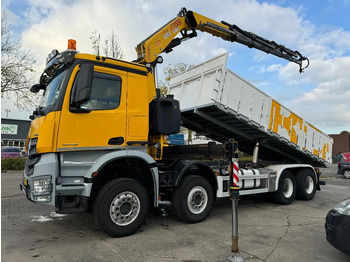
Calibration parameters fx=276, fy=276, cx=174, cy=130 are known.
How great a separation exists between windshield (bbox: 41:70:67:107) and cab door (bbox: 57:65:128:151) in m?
0.28

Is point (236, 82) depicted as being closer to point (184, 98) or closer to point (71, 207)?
point (184, 98)

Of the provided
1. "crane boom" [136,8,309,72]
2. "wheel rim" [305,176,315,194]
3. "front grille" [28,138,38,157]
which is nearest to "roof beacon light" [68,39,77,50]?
"crane boom" [136,8,309,72]

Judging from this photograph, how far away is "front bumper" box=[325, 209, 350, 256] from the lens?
11.8 feet

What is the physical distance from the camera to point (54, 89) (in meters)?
4.94

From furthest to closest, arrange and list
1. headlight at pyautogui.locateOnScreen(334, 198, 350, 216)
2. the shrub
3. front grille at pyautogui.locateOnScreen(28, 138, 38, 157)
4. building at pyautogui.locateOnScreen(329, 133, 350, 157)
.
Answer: building at pyautogui.locateOnScreen(329, 133, 350, 157)
the shrub
front grille at pyautogui.locateOnScreen(28, 138, 38, 157)
headlight at pyautogui.locateOnScreen(334, 198, 350, 216)

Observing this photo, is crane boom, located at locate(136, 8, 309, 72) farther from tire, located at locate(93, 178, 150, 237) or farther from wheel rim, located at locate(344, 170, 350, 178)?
wheel rim, located at locate(344, 170, 350, 178)

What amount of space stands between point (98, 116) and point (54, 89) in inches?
38.7

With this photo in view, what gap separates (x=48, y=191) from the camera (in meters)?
4.32

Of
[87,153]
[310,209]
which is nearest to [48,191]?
[87,153]

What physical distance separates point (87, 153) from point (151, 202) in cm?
165

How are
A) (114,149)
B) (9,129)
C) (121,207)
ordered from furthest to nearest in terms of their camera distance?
(9,129), (114,149), (121,207)

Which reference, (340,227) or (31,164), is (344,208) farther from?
(31,164)

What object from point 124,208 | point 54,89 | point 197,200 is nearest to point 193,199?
point 197,200

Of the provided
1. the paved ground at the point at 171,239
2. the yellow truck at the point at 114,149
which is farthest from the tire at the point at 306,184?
the yellow truck at the point at 114,149
